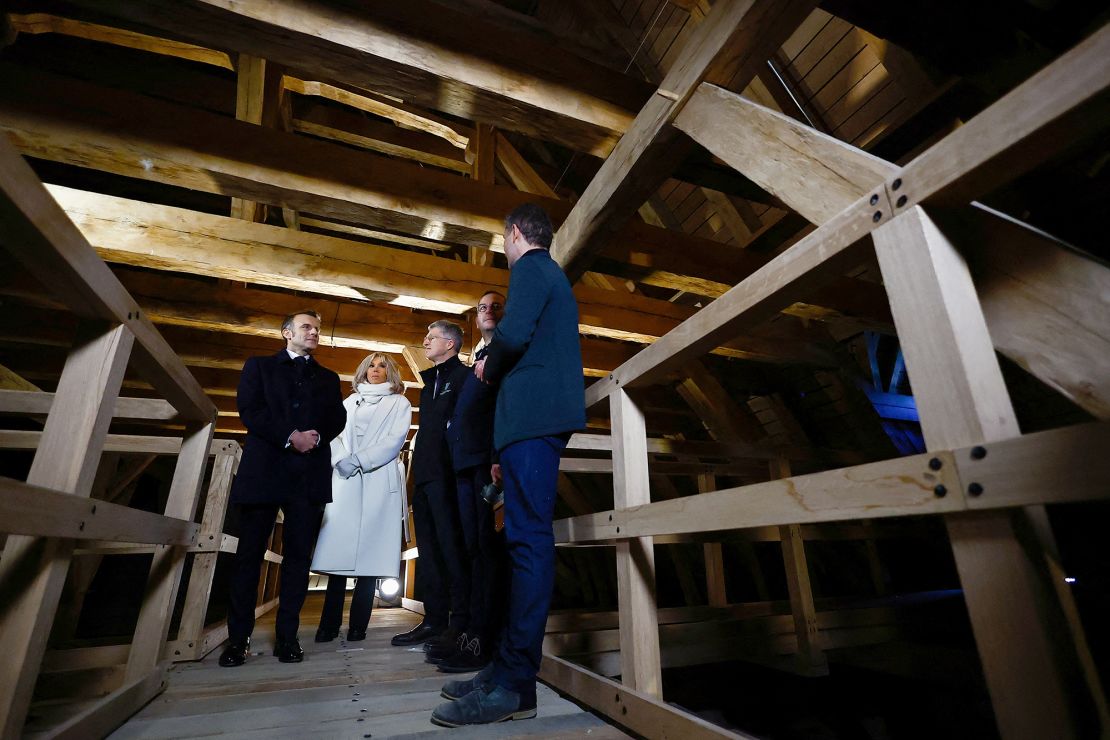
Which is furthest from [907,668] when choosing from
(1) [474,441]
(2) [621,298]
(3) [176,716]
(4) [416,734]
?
(3) [176,716]

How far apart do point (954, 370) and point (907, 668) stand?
3.95 metres

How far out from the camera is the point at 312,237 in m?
2.90

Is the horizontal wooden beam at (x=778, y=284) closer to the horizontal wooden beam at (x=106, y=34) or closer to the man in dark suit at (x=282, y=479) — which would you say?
the man in dark suit at (x=282, y=479)

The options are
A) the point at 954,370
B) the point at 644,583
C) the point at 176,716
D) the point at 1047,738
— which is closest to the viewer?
the point at 1047,738

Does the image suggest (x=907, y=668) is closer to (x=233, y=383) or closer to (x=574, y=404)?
(x=574, y=404)

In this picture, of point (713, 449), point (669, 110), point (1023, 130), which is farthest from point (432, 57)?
point (713, 449)

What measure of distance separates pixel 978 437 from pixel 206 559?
268 centimetres

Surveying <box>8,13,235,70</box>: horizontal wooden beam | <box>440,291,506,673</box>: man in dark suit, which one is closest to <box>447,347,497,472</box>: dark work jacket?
<box>440,291,506,673</box>: man in dark suit

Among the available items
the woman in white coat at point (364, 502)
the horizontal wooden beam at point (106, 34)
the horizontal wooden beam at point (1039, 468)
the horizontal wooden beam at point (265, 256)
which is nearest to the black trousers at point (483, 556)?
the woman in white coat at point (364, 502)

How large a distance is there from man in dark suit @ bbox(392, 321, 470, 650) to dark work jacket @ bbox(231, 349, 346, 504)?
393mm

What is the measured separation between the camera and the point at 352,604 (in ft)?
8.78

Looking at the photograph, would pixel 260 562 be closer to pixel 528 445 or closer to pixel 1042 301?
pixel 528 445

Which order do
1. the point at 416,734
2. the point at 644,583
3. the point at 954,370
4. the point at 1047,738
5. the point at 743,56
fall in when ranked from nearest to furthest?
the point at 1047,738 < the point at 954,370 < the point at 416,734 < the point at 644,583 < the point at 743,56

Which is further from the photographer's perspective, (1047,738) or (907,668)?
(907,668)
